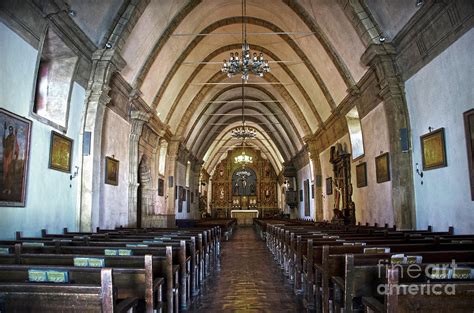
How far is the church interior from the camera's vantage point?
2.94 meters

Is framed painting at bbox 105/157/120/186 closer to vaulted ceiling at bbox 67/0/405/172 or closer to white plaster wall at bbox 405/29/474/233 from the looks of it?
vaulted ceiling at bbox 67/0/405/172

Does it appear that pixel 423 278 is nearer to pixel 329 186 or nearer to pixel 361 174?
pixel 361 174

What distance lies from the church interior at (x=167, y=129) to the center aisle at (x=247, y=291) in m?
0.04

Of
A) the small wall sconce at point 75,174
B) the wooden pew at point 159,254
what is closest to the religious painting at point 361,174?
the small wall sconce at point 75,174

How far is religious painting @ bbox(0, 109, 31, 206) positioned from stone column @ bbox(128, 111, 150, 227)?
5.81 metres

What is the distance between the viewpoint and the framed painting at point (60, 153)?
7699 mm

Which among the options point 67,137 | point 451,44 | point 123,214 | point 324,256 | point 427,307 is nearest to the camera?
point 427,307

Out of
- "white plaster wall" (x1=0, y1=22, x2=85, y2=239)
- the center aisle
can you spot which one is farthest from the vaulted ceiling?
the center aisle

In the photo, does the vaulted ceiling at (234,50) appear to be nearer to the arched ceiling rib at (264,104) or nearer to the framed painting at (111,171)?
the arched ceiling rib at (264,104)

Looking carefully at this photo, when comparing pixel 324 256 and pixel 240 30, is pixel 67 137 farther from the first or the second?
pixel 240 30

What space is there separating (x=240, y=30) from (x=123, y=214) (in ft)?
31.2

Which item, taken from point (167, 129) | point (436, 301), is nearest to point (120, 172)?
point (167, 129)

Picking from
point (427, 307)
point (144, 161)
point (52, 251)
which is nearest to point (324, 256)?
point (427, 307)

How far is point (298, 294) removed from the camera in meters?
5.85
